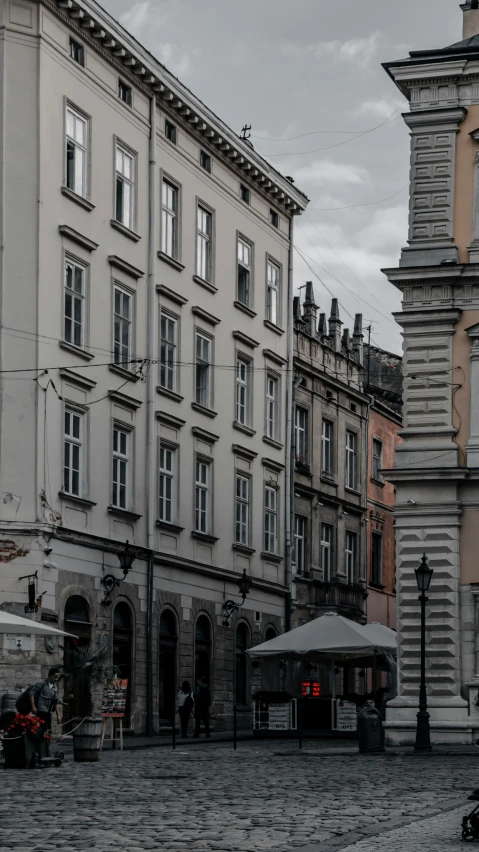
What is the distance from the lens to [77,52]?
37469 mm

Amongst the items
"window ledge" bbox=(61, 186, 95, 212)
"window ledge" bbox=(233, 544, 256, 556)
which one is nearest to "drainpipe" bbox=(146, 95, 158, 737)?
"window ledge" bbox=(61, 186, 95, 212)

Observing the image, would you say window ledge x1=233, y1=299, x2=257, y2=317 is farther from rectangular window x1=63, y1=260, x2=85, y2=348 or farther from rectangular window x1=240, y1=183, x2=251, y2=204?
rectangular window x1=63, y1=260, x2=85, y2=348

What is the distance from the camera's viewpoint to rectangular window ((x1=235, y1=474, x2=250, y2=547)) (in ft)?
153

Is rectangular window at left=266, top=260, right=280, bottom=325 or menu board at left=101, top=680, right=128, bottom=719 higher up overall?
rectangular window at left=266, top=260, right=280, bottom=325

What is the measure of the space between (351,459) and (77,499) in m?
22.4

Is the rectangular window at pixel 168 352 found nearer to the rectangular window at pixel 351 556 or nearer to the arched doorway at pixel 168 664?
the arched doorway at pixel 168 664

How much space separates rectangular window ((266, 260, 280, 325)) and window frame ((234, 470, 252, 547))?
5.34 metres

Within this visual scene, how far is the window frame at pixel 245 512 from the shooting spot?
46.5 metres

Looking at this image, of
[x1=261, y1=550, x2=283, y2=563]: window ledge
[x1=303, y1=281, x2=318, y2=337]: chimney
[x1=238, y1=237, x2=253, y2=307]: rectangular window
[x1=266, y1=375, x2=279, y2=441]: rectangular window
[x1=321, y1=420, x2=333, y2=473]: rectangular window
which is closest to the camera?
[x1=238, y1=237, x2=253, y2=307]: rectangular window

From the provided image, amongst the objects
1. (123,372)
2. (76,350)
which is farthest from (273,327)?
(76,350)

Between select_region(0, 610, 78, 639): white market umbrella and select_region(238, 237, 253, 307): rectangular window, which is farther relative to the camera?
select_region(238, 237, 253, 307): rectangular window

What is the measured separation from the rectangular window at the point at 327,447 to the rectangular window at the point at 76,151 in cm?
1870

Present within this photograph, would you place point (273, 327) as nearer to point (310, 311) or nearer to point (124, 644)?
point (310, 311)

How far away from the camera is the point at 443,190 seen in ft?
111
